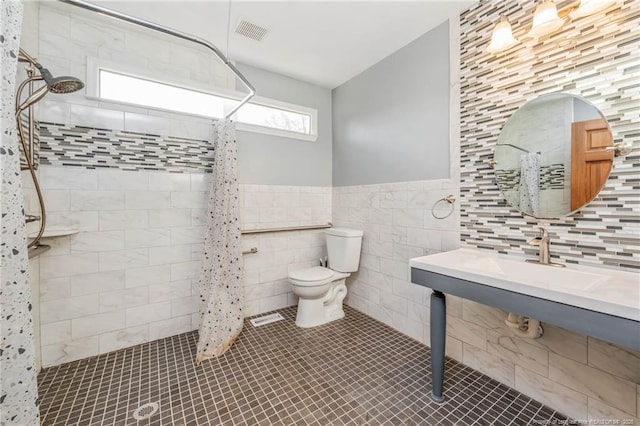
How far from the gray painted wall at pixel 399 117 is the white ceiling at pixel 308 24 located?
0.16 meters

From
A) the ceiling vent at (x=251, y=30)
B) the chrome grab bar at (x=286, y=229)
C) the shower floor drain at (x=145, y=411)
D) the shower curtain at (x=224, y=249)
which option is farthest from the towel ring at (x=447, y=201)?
the shower floor drain at (x=145, y=411)

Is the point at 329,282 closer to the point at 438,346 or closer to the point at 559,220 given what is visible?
the point at 438,346

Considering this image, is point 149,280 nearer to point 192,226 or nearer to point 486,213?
point 192,226

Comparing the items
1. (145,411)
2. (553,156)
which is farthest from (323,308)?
(553,156)

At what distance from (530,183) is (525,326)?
0.80 meters

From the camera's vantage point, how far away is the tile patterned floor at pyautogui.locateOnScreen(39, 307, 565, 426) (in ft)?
4.40

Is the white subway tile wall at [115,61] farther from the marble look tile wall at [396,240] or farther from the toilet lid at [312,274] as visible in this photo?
the marble look tile wall at [396,240]

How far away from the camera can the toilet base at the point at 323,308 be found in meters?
2.31

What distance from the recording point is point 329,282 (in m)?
2.32

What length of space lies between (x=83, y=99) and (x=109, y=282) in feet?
4.32

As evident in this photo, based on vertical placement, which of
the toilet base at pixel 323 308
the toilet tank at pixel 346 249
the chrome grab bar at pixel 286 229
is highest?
the chrome grab bar at pixel 286 229

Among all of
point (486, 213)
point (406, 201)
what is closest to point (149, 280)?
point (406, 201)

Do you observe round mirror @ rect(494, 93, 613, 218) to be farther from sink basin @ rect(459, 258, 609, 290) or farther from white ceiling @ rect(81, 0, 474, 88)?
white ceiling @ rect(81, 0, 474, 88)

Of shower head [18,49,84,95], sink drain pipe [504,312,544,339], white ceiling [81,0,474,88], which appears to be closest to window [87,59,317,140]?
white ceiling [81,0,474,88]
